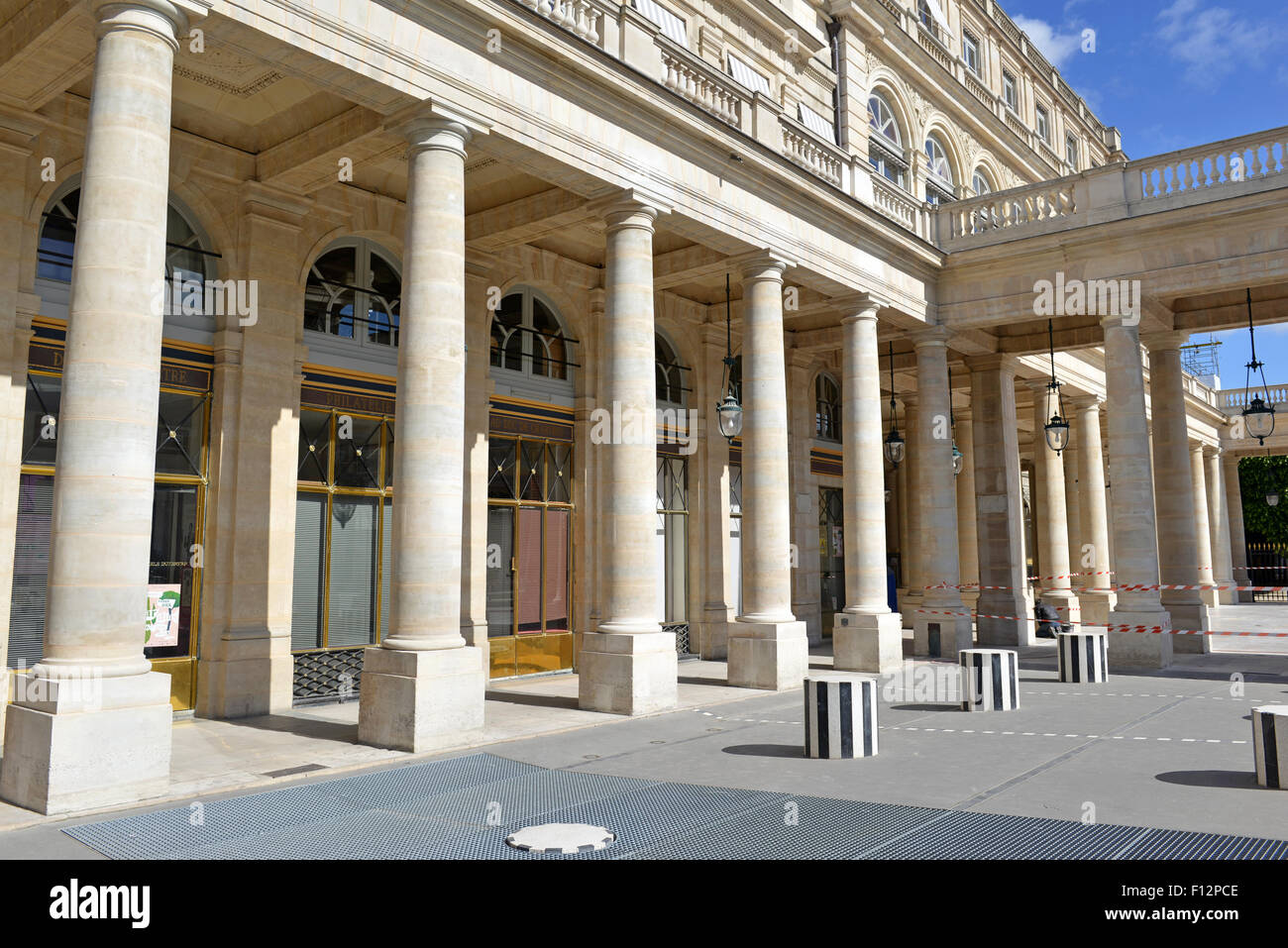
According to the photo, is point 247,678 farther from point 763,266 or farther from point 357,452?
point 763,266

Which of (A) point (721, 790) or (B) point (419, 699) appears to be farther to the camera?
(B) point (419, 699)

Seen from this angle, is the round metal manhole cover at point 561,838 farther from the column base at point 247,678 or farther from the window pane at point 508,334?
the window pane at point 508,334

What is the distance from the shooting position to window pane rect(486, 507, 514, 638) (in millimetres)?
15711

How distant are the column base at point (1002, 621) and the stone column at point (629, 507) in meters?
12.2

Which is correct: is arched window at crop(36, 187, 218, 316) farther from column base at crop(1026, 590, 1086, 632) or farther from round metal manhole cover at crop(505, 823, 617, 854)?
column base at crop(1026, 590, 1086, 632)

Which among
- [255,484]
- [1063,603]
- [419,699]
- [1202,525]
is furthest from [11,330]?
[1202,525]

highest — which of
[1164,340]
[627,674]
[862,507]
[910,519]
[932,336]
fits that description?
[932,336]

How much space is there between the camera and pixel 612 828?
22.1 ft

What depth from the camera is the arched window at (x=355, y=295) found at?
13672 millimetres

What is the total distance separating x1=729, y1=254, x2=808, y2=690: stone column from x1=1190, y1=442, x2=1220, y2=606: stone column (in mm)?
26606

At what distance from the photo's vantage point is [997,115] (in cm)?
2706

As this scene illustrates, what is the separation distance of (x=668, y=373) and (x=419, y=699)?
11.5m
